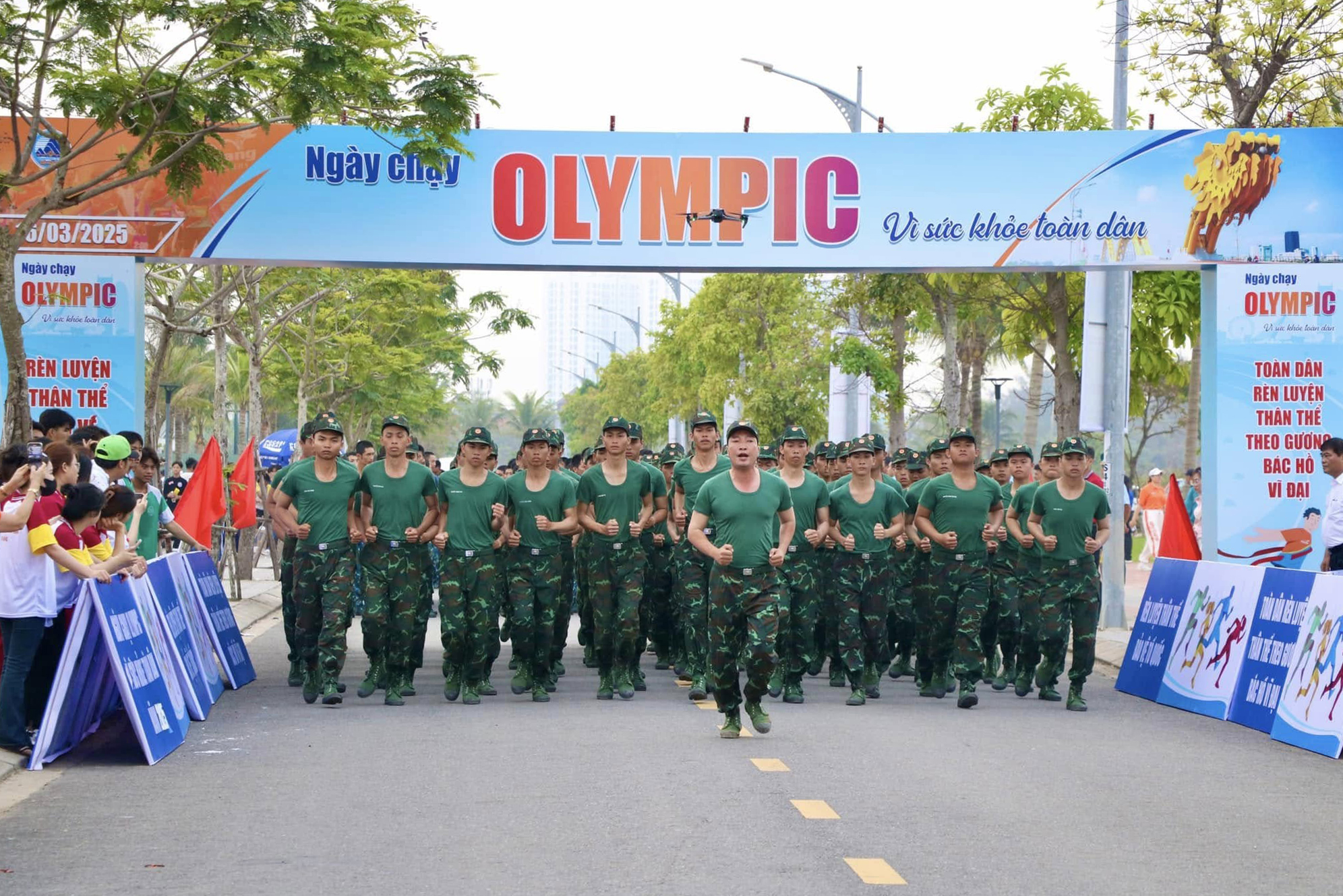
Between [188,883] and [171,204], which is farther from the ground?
[171,204]

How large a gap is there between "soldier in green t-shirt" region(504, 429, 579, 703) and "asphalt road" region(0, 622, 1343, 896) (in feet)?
2.64

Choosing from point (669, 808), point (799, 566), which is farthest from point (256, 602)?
point (669, 808)

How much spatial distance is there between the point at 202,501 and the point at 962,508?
7764mm

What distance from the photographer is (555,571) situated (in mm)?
13539

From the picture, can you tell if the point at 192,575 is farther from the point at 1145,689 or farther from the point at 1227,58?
the point at 1227,58

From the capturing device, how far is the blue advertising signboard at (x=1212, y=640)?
1290 centimetres

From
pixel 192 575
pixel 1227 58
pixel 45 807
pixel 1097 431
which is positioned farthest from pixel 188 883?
pixel 1227 58

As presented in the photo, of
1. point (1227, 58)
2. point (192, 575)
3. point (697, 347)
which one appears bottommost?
point (192, 575)

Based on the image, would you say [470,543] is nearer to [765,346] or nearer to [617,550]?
[617,550]

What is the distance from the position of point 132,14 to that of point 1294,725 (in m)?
9.95

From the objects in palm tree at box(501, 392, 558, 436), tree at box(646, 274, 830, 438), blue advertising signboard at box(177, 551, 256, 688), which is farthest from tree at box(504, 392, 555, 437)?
blue advertising signboard at box(177, 551, 256, 688)

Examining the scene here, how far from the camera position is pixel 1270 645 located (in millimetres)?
12375

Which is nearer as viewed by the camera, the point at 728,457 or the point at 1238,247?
the point at 728,457

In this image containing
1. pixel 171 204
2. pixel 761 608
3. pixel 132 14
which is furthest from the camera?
pixel 171 204
